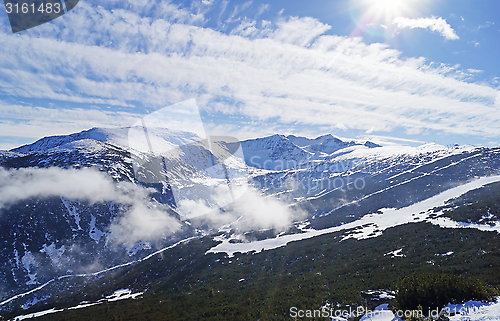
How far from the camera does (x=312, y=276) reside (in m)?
35.5

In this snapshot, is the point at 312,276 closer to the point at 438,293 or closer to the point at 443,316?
the point at 438,293

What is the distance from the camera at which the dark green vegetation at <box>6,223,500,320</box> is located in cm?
2484

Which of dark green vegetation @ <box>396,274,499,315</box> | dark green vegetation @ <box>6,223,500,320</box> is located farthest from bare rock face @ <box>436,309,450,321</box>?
dark green vegetation @ <box>6,223,500,320</box>

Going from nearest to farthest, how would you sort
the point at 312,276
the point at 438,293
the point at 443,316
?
the point at 443,316 < the point at 438,293 < the point at 312,276

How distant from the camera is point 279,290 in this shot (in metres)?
32.3

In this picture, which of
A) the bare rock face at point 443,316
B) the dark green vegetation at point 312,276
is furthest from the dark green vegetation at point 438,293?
the dark green vegetation at point 312,276

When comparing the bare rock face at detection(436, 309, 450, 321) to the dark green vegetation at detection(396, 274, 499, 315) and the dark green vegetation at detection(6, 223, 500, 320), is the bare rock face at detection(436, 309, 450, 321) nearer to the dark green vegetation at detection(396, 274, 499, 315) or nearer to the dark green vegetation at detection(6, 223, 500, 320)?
the dark green vegetation at detection(396, 274, 499, 315)

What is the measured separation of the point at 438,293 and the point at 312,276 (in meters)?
23.0

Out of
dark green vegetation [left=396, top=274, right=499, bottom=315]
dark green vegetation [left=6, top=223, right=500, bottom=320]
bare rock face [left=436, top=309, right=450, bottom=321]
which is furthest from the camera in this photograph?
dark green vegetation [left=6, top=223, right=500, bottom=320]

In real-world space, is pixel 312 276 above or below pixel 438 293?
below

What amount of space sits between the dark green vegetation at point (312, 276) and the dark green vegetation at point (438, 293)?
721cm

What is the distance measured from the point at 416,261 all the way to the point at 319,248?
2635 cm

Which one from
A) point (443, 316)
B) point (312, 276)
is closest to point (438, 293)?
point (443, 316)

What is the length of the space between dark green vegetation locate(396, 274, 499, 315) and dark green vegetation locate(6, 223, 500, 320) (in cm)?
721
